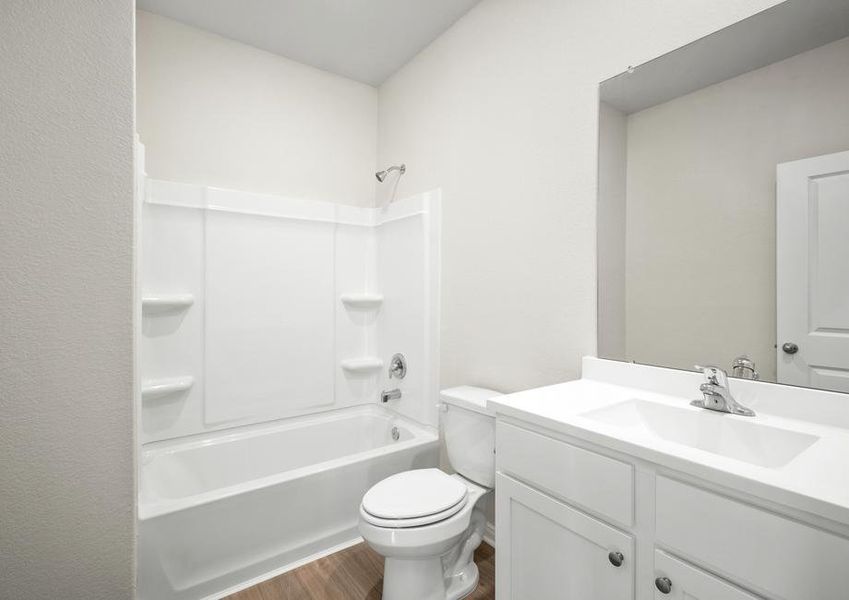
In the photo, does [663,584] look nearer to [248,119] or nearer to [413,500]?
[413,500]

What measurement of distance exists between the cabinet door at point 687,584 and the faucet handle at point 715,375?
1.74ft

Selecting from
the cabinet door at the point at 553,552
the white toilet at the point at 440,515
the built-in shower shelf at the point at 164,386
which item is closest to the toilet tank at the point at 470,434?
the white toilet at the point at 440,515

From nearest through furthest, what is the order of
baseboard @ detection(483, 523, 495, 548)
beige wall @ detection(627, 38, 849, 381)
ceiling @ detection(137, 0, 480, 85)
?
beige wall @ detection(627, 38, 849, 381) → baseboard @ detection(483, 523, 495, 548) → ceiling @ detection(137, 0, 480, 85)

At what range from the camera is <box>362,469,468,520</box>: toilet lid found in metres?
1.46

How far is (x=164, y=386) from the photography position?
6.87 ft

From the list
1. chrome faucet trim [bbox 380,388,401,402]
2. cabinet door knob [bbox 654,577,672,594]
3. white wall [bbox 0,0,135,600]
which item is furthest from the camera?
chrome faucet trim [bbox 380,388,401,402]

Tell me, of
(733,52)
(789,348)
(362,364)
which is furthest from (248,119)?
(789,348)

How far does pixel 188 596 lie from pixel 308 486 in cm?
57

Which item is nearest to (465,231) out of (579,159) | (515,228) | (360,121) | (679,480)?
(515,228)

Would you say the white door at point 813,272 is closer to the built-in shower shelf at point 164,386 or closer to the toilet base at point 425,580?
the toilet base at point 425,580

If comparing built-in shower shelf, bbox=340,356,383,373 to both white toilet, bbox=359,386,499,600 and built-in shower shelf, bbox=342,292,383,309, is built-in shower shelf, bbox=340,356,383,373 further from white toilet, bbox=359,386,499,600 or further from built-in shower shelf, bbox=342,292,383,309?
white toilet, bbox=359,386,499,600

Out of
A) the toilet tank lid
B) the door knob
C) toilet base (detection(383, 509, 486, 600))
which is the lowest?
toilet base (detection(383, 509, 486, 600))

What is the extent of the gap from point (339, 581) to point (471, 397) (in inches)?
37.4

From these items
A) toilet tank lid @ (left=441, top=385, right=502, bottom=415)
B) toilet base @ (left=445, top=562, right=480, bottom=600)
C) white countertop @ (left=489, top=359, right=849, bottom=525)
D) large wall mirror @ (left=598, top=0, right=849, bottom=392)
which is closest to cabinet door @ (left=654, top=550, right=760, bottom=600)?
white countertop @ (left=489, top=359, right=849, bottom=525)
